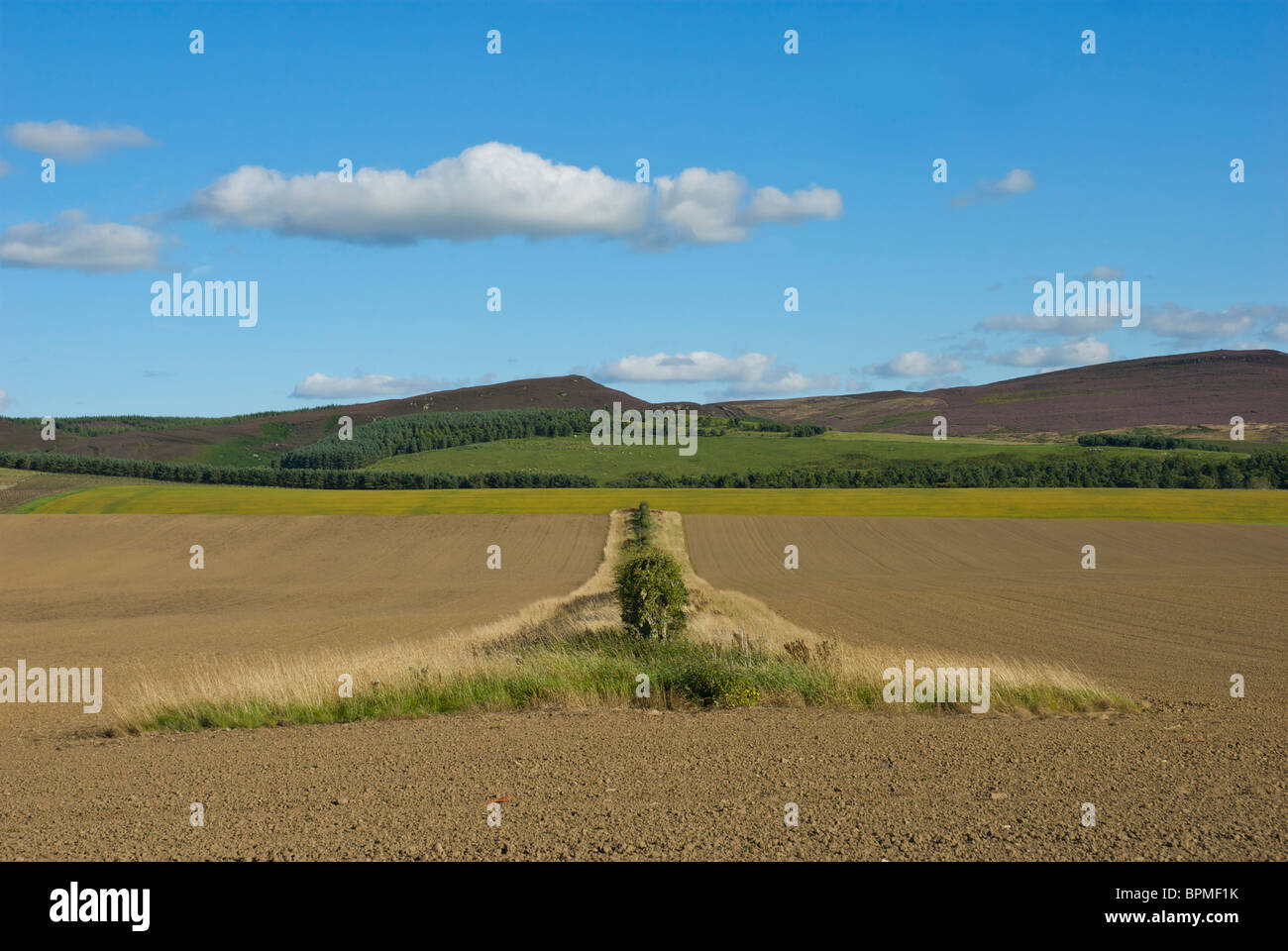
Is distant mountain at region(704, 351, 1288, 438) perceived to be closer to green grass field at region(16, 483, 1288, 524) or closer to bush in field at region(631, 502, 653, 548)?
green grass field at region(16, 483, 1288, 524)

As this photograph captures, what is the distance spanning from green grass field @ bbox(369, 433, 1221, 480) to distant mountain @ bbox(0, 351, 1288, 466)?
22260 mm

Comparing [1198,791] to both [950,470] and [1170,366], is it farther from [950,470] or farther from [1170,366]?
[1170,366]

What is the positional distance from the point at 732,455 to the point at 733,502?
3554 centimetres

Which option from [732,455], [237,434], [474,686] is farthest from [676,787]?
[237,434]

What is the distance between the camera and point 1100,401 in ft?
473

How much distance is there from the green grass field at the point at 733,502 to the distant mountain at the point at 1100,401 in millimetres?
56517

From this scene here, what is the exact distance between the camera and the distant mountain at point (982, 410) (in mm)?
129250

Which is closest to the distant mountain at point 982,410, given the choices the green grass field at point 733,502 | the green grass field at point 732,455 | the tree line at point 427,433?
the tree line at point 427,433

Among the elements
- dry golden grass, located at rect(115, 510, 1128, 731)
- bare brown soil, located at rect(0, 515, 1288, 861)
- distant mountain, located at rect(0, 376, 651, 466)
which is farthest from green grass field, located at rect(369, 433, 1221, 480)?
bare brown soil, located at rect(0, 515, 1288, 861)

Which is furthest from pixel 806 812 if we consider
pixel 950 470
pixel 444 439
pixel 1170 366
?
pixel 1170 366

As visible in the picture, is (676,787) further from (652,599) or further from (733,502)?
(733,502)

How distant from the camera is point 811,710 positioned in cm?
1148

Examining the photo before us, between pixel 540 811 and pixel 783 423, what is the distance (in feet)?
449

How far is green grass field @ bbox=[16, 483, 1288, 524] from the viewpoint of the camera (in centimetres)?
6581
